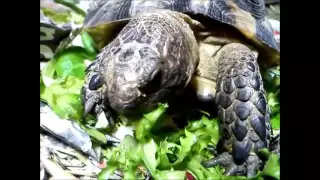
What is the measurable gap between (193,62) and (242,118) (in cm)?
20

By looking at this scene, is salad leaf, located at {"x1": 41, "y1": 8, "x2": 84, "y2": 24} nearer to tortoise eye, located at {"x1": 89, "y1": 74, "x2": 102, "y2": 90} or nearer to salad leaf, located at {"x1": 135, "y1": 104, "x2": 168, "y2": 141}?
tortoise eye, located at {"x1": 89, "y1": 74, "x2": 102, "y2": 90}

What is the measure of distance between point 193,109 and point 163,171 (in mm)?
320

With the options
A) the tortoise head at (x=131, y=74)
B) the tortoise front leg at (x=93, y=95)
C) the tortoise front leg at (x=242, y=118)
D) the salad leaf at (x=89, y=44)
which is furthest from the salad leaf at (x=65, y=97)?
the tortoise front leg at (x=242, y=118)

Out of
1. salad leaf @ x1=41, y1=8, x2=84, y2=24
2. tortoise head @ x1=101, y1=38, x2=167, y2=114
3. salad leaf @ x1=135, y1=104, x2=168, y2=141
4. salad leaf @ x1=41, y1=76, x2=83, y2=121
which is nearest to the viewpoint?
tortoise head @ x1=101, y1=38, x2=167, y2=114

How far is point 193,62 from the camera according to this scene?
133 cm

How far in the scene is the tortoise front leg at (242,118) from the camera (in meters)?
1.21

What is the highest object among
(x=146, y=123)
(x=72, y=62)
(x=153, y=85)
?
(x=153, y=85)

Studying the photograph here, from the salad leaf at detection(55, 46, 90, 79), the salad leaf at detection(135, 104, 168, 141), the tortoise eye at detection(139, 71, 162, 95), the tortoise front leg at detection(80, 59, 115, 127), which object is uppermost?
the tortoise eye at detection(139, 71, 162, 95)

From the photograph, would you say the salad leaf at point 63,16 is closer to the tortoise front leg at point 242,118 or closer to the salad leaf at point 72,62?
the salad leaf at point 72,62

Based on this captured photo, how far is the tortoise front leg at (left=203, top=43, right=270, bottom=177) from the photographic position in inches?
47.6

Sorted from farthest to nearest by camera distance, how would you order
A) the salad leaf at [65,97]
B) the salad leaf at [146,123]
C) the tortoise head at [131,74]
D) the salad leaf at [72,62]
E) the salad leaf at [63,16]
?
the salad leaf at [63,16] < the salad leaf at [72,62] < the salad leaf at [65,97] < the salad leaf at [146,123] < the tortoise head at [131,74]

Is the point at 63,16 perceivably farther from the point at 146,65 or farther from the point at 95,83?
the point at 146,65

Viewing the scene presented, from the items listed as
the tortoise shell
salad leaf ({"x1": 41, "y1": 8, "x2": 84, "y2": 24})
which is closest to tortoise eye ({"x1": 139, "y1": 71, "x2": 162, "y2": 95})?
the tortoise shell

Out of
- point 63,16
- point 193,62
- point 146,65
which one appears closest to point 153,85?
point 146,65
